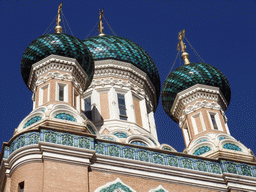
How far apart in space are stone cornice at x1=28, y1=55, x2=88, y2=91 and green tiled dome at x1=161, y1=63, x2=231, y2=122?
2.94 meters

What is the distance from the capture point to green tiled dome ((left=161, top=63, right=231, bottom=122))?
1516cm

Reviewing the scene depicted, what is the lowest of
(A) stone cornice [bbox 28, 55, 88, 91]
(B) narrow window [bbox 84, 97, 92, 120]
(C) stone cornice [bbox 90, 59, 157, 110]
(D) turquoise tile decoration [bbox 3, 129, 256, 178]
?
(D) turquoise tile decoration [bbox 3, 129, 256, 178]

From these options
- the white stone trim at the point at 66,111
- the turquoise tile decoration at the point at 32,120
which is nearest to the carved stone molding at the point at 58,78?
the white stone trim at the point at 66,111

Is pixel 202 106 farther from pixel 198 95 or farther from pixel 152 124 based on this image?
pixel 152 124

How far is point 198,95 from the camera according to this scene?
48.4ft

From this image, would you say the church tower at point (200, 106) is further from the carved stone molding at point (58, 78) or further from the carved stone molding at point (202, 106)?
the carved stone molding at point (58, 78)

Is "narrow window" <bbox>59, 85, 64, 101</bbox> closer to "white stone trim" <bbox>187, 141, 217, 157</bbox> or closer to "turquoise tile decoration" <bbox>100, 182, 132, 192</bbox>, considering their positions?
"turquoise tile decoration" <bbox>100, 182, 132, 192</bbox>

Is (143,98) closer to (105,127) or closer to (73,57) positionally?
(105,127)

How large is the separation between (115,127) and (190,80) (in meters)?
2.36

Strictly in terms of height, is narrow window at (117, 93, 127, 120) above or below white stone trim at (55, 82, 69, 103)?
above

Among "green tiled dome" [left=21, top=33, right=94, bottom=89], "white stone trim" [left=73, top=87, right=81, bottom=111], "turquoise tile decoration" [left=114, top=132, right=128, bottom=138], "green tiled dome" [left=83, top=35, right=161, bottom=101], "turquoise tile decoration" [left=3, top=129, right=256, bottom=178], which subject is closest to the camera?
"turquoise tile decoration" [left=3, top=129, right=256, bottom=178]

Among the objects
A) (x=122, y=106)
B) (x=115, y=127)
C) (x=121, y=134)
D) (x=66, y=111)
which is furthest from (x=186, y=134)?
(x=66, y=111)

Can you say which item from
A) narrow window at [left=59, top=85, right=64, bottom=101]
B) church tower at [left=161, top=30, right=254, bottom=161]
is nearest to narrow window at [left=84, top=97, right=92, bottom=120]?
church tower at [left=161, top=30, right=254, bottom=161]

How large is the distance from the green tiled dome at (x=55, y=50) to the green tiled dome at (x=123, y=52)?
268cm
